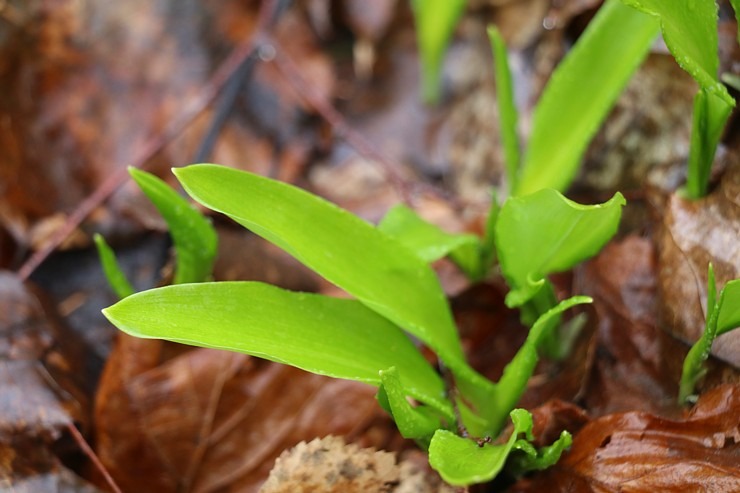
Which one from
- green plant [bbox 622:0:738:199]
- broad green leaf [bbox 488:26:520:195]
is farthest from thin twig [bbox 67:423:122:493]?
green plant [bbox 622:0:738:199]

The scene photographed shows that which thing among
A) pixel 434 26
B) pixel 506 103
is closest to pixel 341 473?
pixel 506 103

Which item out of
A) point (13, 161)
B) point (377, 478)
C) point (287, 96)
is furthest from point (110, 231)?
point (377, 478)

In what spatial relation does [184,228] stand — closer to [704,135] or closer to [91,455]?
[91,455]

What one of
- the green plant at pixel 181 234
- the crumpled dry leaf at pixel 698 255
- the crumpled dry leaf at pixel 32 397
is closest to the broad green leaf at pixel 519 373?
the crumpled dry leaf at pixel 698 255

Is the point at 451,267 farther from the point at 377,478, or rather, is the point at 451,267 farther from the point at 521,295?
the point at 377,478

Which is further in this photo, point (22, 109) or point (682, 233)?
point (22, 109)
